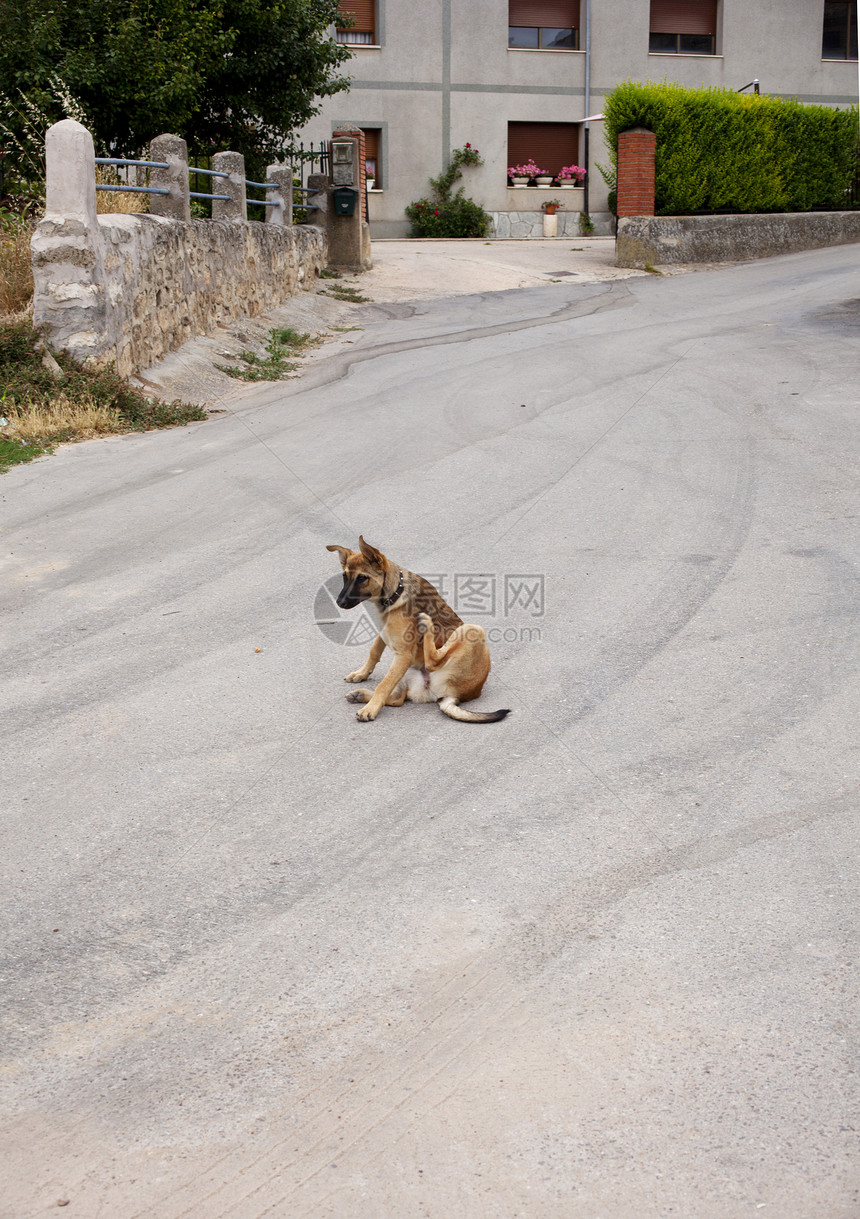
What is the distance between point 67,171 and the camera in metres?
10.7

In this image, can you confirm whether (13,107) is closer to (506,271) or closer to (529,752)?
(506,271)

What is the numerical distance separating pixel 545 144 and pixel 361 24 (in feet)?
22.1

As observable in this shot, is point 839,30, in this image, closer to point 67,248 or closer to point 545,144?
point 545,144

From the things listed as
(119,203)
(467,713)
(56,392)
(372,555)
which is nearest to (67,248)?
(56,392)

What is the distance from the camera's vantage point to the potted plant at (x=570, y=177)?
35.3 m

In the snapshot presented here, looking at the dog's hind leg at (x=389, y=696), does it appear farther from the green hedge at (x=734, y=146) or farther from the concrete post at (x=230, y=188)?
the green hedge at (x=734, y=146)

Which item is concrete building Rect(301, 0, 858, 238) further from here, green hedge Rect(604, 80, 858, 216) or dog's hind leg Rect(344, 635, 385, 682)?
dog's hind leg Rect(344, 635, 385, 682)

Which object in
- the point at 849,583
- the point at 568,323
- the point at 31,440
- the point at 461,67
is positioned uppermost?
the point at 461,67

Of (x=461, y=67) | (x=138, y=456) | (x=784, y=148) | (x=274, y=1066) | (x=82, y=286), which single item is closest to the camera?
(x=274, y=1066)

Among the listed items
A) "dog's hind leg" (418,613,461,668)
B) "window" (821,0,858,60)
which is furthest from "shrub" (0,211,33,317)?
"window" (821,0,858,60)

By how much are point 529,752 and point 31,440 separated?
7.21 meters

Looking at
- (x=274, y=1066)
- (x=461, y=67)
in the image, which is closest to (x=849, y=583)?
(x=274, y=1066)

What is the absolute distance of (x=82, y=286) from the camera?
1082 cm

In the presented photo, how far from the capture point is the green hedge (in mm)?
24312
